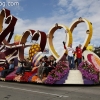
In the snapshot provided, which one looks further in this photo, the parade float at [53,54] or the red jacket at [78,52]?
the red jacket at [78,52]

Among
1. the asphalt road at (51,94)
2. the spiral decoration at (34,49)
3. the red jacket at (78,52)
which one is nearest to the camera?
the asphalt road at (51,94)

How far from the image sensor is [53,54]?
16.1 metres

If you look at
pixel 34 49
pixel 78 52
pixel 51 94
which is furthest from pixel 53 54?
pixel 51 94

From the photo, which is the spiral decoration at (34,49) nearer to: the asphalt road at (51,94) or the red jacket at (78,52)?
the red jacket at (78,52)

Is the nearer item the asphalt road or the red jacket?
the asphalt road

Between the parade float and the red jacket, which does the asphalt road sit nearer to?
the parade float

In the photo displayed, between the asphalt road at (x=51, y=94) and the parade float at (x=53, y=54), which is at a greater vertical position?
the parade float at (x=53, y=54)

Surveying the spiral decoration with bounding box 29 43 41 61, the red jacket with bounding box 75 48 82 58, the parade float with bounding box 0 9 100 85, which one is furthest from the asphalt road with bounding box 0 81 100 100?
the spiral decoration with bounding box 29 43 41 61

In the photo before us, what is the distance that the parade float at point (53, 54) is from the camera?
11938 millimetres

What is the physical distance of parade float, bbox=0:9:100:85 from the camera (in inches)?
470

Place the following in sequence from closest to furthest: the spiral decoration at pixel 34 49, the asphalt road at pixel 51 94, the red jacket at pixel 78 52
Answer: the asphalt road at pixel 51 94
the red jacket at pixel 78 52
the spiral decoration at pixel 34 49

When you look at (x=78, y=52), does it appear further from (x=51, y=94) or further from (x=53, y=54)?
(x=51, y=94)

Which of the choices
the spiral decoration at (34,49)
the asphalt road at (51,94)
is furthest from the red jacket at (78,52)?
the spiral decoration at (34,49)

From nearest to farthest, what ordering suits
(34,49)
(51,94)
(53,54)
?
(51,94)
(53,54)
(34,49)
